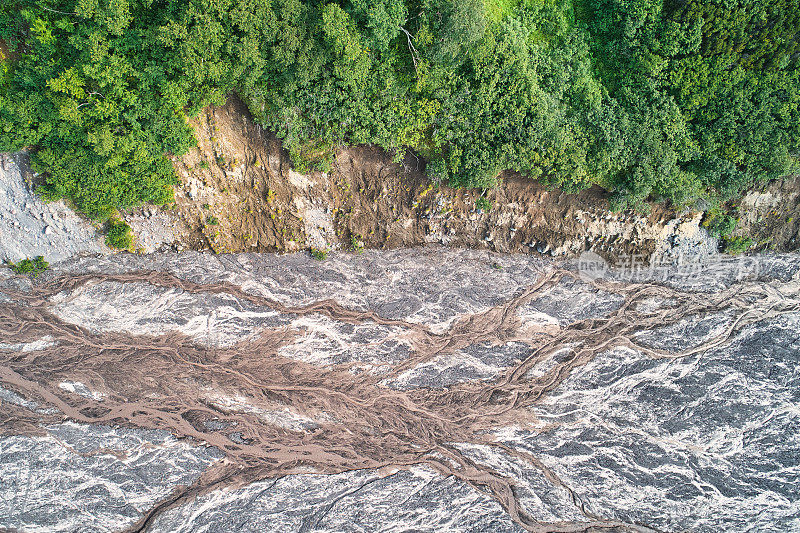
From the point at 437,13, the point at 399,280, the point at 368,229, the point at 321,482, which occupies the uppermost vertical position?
the point at 437,13

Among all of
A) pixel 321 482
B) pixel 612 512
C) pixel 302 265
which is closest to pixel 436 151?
pixel 302 265

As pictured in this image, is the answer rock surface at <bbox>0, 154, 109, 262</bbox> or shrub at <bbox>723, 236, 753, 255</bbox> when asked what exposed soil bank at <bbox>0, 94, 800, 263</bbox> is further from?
shrub at <bbox>723, 236, 753, 255</bbox>

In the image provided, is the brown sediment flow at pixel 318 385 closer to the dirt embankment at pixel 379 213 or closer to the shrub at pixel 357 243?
the dirt embankment at pixel 379 213

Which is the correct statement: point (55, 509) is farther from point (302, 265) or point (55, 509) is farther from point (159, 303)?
point (302, 265)

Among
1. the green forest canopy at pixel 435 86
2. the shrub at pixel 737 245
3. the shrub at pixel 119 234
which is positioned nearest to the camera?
the green forest canopy at pixel 435 86

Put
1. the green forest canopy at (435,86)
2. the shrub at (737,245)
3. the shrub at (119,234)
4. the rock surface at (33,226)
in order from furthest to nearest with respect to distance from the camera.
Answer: the shrub at (737,245)
the shrub at (119,234)
the rock surface at (33,226)
the green forest canopy at (435,86)

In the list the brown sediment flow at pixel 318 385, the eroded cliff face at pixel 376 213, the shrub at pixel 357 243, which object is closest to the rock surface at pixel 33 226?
the brown sediment flow at pixel 318 385

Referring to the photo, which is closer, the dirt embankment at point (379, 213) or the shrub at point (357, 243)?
the dirt embankment at point (379, 213)
